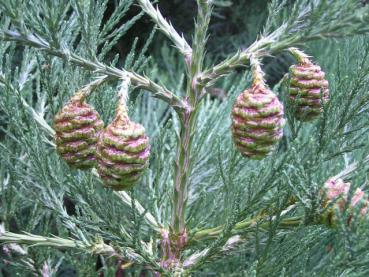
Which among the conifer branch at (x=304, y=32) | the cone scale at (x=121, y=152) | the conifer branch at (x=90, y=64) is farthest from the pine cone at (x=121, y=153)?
the conifer branch at (x=304, y=32)

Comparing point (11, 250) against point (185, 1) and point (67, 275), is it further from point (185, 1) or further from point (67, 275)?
point (185, 1)

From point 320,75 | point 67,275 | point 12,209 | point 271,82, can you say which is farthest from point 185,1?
point 320,75

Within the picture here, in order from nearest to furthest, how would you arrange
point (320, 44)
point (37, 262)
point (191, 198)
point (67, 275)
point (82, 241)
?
point (82, 241) < point (37, 262) < point (191, 198) < point (67, 275) < point (320, 44)

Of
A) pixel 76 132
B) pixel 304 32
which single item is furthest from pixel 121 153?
pixel 304 32

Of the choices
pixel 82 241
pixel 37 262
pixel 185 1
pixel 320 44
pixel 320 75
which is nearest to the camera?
pixel 320 75

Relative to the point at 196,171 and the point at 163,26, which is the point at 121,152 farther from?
the point at 196,171

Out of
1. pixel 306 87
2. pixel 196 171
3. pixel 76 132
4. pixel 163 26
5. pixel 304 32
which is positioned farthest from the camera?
pixel 196 171
